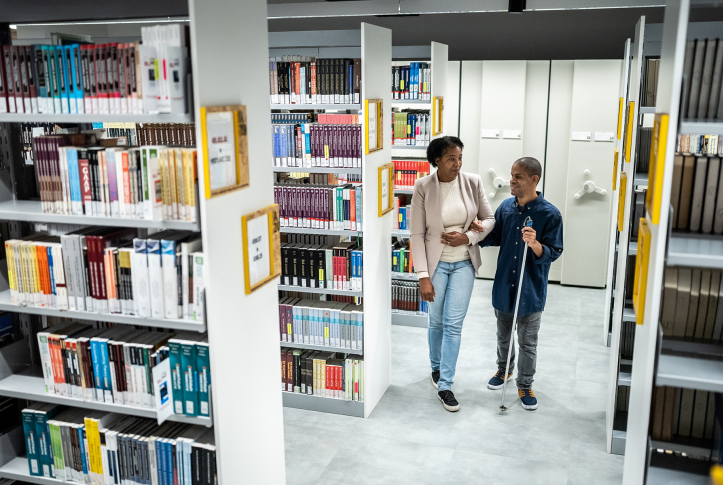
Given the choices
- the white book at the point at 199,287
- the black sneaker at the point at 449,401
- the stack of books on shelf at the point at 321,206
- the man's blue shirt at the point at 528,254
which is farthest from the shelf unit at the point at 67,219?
the black sneaker at the point at 449,401

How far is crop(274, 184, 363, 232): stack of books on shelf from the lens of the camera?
13.8ft

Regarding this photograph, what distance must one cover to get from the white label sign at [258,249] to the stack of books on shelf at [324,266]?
4.66 ft

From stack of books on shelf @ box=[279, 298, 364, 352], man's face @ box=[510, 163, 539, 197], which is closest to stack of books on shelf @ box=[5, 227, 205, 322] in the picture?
stack of books on shelf @ box=[279, 298, 364, 352]

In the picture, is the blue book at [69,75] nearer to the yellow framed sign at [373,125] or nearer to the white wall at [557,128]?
the yellow framed sign at [373,125]

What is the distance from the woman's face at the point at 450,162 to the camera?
4.16m

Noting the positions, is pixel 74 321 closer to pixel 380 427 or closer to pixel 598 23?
pixel 380 427

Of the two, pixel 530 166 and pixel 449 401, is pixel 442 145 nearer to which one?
pixel 530 166

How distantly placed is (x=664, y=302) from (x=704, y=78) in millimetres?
866

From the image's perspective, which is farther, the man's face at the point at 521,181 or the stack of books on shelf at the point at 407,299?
the stack of books on shelf at the point at 407,299

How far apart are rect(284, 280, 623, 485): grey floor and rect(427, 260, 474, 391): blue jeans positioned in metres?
0.31

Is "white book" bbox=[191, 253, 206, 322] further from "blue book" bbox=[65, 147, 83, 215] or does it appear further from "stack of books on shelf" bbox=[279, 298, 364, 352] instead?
"stack of books on shelf" bbox=[279, 298, 364, 352]

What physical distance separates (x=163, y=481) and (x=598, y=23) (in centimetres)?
741

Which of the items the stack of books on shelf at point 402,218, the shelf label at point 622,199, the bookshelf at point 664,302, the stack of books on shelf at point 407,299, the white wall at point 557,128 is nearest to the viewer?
the bookshelf at point 664,302

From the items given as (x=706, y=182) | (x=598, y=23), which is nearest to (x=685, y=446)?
(x=706, y=182)
